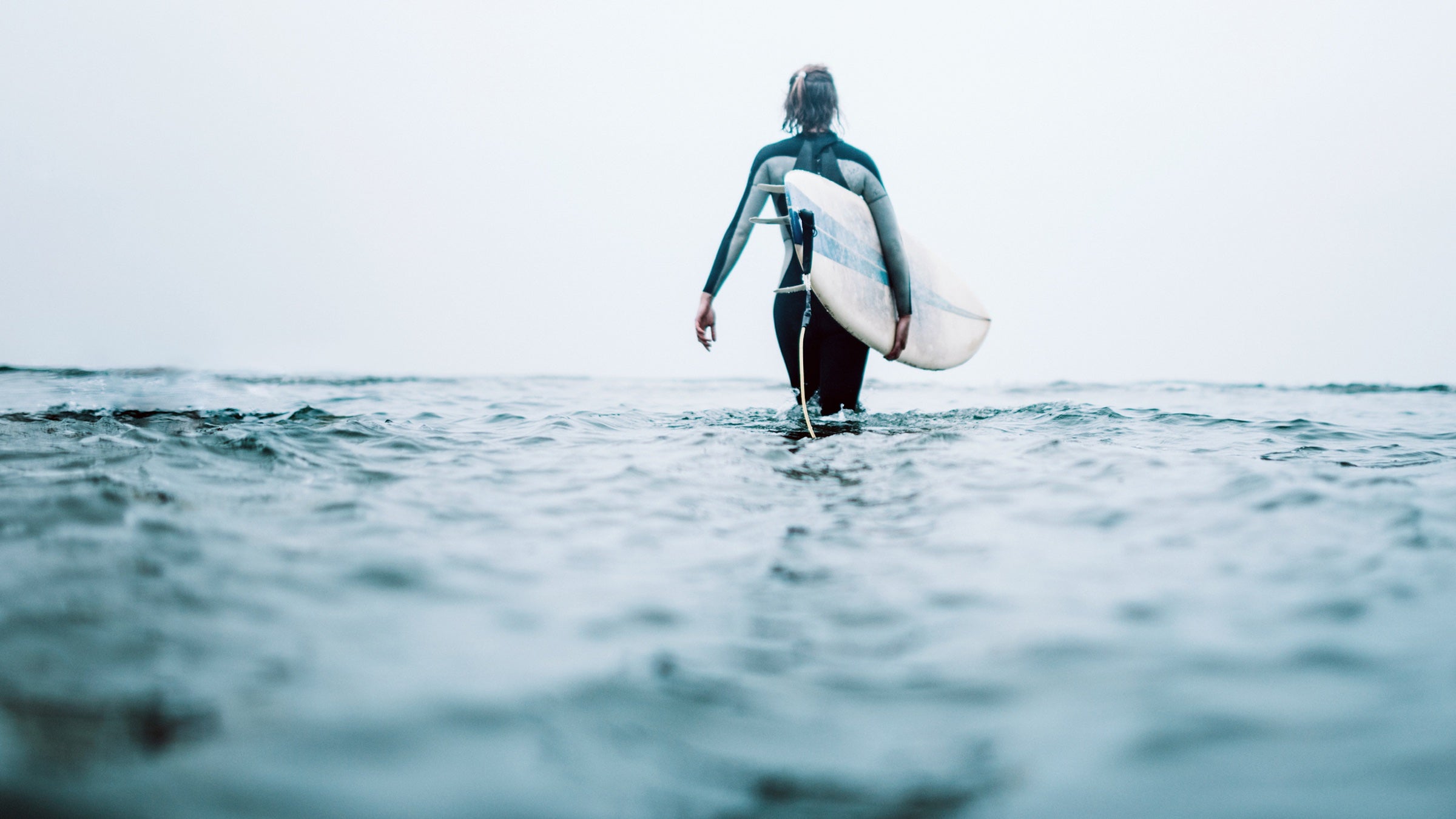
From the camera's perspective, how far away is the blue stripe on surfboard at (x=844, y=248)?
4.15 metres

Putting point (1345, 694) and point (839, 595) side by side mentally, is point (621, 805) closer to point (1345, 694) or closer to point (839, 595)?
point (839, 595)

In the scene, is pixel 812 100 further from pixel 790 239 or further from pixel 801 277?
pixel 801 277

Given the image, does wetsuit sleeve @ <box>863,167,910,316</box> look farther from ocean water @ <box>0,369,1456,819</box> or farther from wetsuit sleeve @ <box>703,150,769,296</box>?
ocean water @ <box>0,369,1456,819</box>

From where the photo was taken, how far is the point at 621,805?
0.91 meters

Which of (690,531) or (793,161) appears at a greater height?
(793,161)

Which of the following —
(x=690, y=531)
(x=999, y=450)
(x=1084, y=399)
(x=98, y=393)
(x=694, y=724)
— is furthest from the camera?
(x=1084, y=399)

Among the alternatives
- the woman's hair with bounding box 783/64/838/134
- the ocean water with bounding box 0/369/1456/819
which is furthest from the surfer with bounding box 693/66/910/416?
the ocean water with bounding box 0/369/1456/819

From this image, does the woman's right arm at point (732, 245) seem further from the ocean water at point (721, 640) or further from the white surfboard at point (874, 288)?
the ocean water at point (721, 640)

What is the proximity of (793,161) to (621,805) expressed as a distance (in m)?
4.09

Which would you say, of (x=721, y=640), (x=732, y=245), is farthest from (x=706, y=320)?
(x=721, y=640)

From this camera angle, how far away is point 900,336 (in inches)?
180

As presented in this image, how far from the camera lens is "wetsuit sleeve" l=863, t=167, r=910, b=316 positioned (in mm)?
4551

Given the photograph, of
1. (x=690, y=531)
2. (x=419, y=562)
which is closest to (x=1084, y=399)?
(x=690, y=531)

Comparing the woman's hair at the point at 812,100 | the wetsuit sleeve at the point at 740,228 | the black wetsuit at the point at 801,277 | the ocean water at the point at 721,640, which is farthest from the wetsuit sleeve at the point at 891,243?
the ocean water at the point at 721,640
